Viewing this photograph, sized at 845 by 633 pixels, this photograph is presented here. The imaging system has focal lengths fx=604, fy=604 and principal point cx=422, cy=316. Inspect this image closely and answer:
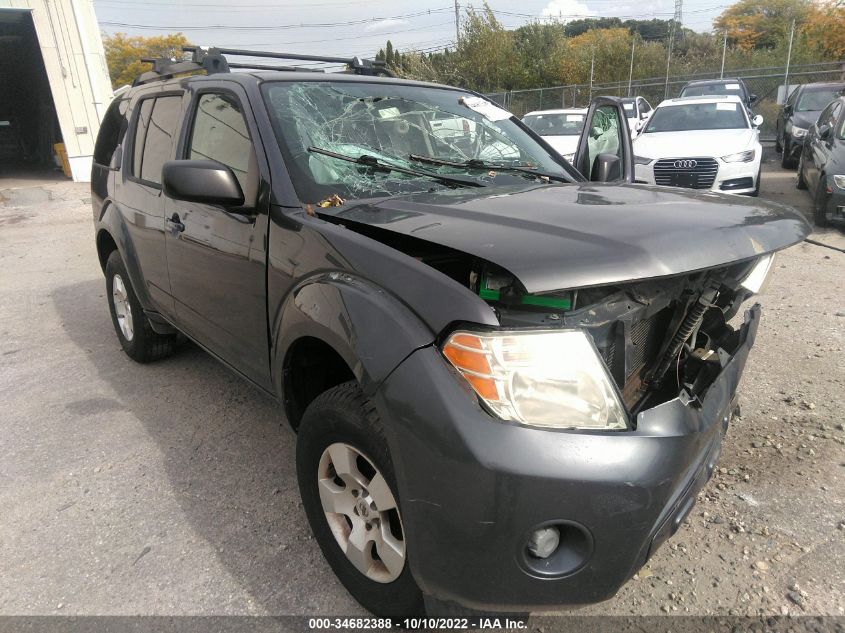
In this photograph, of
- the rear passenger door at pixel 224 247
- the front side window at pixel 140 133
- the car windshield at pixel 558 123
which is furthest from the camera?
the car windshield at pixel 558 123

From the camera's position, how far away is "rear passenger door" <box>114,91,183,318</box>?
343 cm

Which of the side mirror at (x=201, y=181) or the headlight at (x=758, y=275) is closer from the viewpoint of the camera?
the headlight at (x=758, y=275)

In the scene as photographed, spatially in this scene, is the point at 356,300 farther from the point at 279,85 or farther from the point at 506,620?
the point at 279,85

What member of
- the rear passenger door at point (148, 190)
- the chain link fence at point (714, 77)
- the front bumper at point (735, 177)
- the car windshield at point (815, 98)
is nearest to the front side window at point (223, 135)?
the rear passenger door at point (148, 190)

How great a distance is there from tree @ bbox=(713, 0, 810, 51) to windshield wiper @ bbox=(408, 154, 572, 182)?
5224 cm

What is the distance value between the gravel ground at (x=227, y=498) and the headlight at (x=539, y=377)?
0.96m

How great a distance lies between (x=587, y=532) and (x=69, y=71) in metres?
18.5

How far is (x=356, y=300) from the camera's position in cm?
184

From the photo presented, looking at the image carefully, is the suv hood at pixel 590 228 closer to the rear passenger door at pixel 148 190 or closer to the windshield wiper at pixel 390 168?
the windshield wiper at pixel 390 168

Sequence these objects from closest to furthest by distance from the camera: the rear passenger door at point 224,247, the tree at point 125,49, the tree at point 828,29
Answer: the rear passenger door at point 224,247
the tree at point 828,29
the tree at point 125,49

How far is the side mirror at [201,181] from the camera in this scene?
2389 mm

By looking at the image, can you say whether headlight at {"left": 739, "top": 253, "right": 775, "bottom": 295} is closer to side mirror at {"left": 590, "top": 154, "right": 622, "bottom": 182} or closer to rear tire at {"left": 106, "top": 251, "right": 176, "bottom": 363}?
side mirror at {"left": 590, "top": 154, "right": 622, "bottom": 182}

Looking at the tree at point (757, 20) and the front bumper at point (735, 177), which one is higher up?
the tree at point (757, 20)

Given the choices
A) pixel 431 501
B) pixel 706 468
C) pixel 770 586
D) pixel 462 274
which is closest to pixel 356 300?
pixel 462 274
